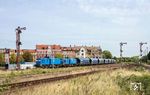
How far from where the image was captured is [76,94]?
15.5 meters

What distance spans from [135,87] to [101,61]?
9972 centimetres

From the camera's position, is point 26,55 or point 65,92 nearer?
point 65,92

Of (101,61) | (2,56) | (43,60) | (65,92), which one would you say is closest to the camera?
(65,92)

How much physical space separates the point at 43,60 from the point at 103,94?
70758mm

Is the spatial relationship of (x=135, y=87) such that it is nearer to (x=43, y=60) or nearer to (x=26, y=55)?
(x=43, y=60)

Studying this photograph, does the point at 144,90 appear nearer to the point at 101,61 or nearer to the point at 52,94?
the point at 52,94

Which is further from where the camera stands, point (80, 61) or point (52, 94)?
point (80, 61)

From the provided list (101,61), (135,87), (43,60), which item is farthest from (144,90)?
(101,61)

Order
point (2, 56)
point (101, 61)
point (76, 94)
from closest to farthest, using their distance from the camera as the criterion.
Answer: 1. point (76, 94)
2. point (101, 61)
3. point (2, 56)

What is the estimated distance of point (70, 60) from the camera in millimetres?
95312

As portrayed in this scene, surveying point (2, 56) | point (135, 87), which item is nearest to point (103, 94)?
point (135, 87)

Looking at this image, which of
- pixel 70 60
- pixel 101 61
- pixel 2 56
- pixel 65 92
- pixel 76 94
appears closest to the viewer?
pixel 76 94

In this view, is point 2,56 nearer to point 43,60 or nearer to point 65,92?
point 43,60

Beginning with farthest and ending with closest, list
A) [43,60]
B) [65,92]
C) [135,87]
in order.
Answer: [43,60] < [135,87] < [65,92]
